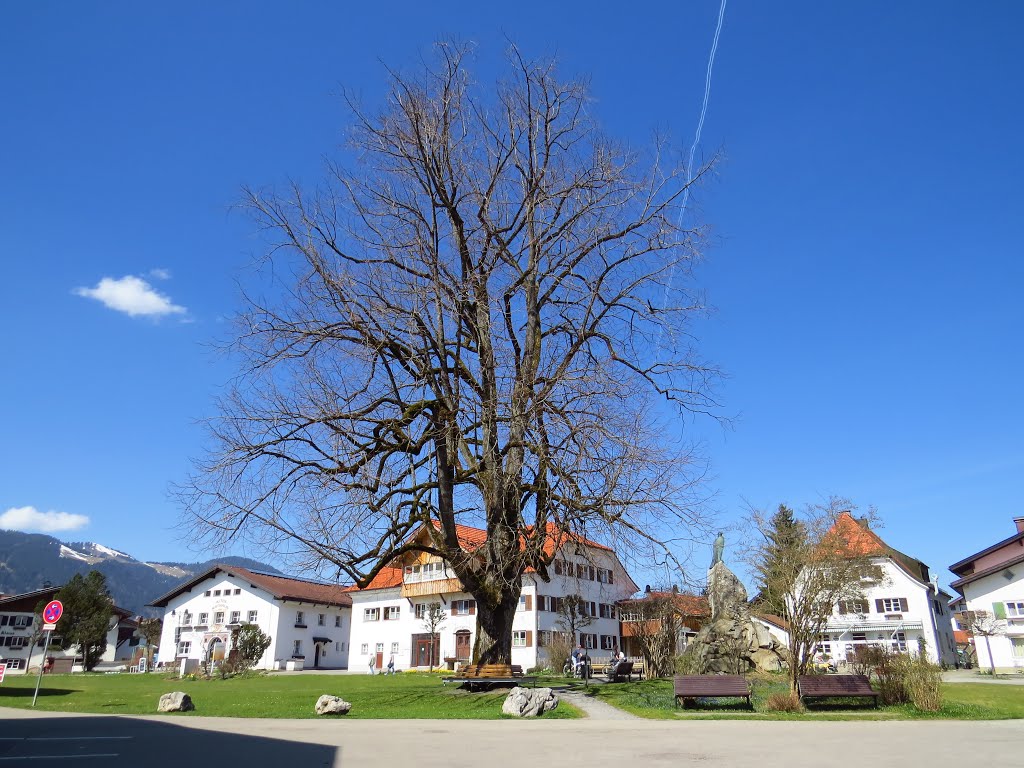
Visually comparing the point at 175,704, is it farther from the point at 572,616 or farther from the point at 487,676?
the point at 572,616

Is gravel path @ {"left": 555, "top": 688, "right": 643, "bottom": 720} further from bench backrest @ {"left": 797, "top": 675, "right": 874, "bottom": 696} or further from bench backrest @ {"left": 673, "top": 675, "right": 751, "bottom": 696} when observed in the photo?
bench backrest @ {"left": 797, "top": 675, "right": 874, "bottom": 696}

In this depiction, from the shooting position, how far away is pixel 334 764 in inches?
318

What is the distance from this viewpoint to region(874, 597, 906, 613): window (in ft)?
150

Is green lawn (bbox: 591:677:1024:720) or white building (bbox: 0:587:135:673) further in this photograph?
white building (bbox: 0:587:135:673)

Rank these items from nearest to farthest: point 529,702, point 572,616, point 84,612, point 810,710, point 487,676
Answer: point 529,702
point 810,710
point 487,676
point 572,616
point 84,612

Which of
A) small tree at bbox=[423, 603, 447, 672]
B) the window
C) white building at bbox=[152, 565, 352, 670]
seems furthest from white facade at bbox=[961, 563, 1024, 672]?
white building at bbox=[152, 565, 352, 670]

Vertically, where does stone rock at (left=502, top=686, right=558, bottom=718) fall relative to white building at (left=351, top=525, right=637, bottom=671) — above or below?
below

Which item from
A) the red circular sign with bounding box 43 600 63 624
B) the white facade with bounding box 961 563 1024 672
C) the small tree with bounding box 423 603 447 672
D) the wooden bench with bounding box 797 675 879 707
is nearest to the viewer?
the wooden bench with bounding box 797 675 879 707

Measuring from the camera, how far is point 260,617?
176ft

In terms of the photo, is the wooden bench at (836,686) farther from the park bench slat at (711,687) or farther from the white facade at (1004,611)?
the white facade at (1004,611)

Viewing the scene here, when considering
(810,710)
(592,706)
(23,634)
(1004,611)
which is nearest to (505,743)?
(592,706)

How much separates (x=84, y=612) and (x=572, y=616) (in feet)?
130

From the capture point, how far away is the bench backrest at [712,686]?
15.9 m

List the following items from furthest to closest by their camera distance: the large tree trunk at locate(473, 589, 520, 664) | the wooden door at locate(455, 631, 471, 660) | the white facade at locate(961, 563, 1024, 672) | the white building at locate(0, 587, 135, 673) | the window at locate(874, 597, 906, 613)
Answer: the white building at locate(0, 587, 135, 673) < the window at locate(874, 597, 906, 613) < the wooden door at locate(455, 631, 471, 660) < the white facade at locate(961, 563, 1024, 672) < the large tree trunk at locate(473, 589, 520, 664)
